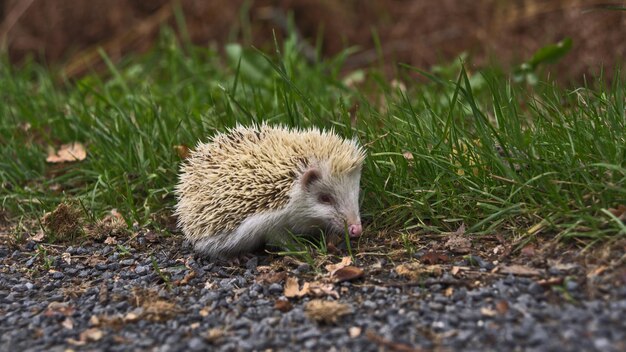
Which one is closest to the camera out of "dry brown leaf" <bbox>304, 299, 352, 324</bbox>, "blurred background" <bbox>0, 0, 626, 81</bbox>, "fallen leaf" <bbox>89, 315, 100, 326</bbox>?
"dry brown leaf" <bbox>304, 299, 352, 324</bbox>

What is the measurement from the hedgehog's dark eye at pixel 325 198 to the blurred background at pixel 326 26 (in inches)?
188

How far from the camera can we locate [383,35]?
9.77 m

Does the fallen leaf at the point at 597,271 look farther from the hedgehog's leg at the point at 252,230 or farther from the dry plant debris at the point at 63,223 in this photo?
the dry plant debris at the point at 63,223

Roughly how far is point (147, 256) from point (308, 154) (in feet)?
4.05

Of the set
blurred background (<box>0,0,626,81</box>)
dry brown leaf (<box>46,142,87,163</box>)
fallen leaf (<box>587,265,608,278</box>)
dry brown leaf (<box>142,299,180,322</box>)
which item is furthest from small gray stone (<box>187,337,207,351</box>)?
blurred background (<box>0,0,626,81</box>)

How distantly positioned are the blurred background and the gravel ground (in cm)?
518

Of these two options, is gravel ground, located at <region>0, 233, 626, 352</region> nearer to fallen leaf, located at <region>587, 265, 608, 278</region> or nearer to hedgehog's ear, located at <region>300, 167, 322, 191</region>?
fallen leaf, located at <region>587, 265, 608, 278</region>

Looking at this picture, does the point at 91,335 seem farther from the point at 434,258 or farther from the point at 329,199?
the point at 434,258

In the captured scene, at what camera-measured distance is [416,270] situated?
3.94m

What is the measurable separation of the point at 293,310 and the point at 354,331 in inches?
16.3

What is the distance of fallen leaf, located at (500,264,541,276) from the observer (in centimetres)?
373

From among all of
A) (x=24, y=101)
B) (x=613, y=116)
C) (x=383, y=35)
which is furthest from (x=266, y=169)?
(x=383, y=35)

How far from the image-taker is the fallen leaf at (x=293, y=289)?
387 cm

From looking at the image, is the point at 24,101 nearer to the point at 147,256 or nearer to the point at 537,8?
the point at 147,256
